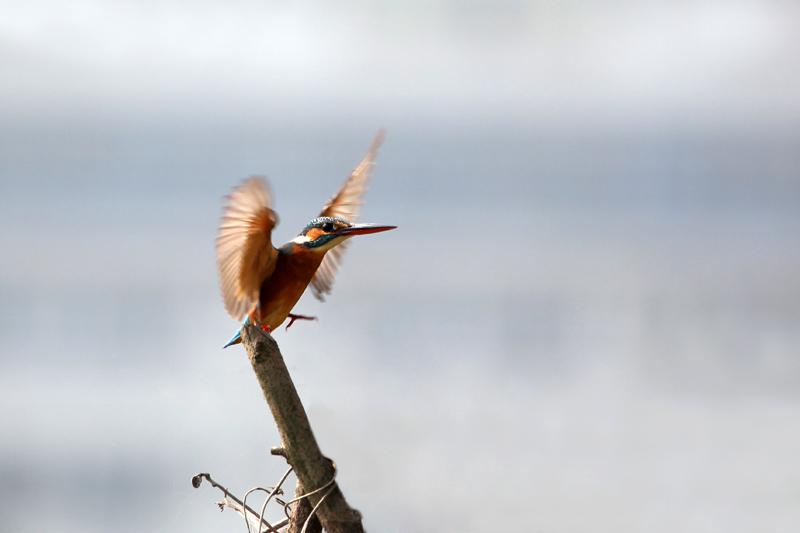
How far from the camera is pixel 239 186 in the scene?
765mm

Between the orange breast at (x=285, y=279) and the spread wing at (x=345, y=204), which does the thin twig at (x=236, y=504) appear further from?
the spread wing at (x=345, y=204)

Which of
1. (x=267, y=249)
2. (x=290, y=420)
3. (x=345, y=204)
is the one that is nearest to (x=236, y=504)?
(x=290, y=420)

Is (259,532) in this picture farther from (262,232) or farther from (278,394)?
(262,232)

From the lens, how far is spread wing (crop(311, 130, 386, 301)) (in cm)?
100

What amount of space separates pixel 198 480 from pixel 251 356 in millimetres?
225

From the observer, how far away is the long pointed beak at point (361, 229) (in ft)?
2.86

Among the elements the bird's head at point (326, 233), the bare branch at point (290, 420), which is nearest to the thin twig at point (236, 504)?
the bare branch at point (290, 420)

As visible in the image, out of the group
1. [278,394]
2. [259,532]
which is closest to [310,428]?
[278,394]

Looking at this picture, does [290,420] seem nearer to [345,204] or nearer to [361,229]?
[361,229]

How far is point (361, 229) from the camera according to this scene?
876 mm

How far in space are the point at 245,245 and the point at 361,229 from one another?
16 cm

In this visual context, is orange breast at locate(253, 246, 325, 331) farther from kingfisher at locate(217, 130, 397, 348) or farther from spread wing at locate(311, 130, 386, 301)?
spread wing at locate(311, 130, 386, 301)

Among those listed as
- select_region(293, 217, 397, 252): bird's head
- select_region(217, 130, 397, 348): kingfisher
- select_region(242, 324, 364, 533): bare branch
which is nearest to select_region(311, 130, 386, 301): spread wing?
select_region(217, 130, 397, 348): kingfisher

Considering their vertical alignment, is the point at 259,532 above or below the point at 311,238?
below
